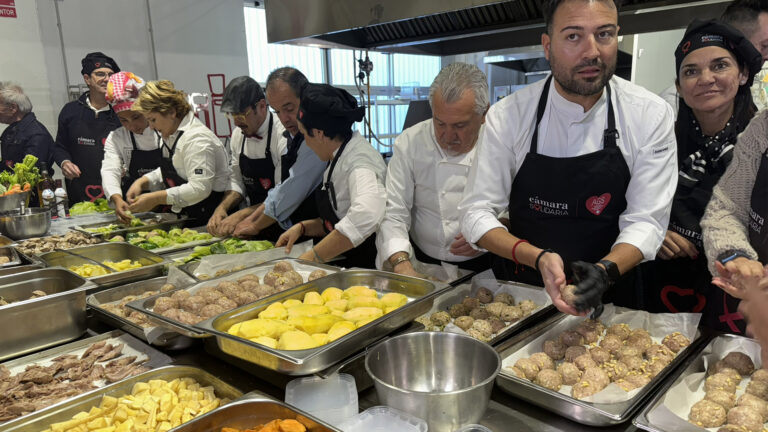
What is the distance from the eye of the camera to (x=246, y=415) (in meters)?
1.16

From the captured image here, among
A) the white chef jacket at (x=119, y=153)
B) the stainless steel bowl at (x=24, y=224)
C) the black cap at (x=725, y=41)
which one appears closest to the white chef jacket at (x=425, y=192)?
the black cap at (x=725, y=41)

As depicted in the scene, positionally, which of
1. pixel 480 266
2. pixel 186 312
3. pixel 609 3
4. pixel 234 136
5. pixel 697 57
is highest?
pixel 609 3

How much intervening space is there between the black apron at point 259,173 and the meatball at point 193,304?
1.92 m

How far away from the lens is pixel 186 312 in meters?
1.55

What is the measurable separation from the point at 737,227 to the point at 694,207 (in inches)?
18.5

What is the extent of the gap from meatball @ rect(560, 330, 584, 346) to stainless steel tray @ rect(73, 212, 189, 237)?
2758 mm

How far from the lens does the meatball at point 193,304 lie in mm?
1599

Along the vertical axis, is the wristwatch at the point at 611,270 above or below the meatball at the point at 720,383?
above

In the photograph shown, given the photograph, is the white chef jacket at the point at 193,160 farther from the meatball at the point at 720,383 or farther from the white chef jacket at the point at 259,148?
the meatball at the point at 720,383

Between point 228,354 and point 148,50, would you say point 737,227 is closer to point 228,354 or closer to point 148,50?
point 228,354

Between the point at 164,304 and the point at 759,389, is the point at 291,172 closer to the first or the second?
the point at 164,304

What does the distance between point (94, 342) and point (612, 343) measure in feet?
5.36

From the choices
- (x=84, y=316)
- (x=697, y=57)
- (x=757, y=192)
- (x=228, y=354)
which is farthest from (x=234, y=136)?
(x=757, y=192)

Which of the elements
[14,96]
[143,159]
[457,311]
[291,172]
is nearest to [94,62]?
[14,96]
